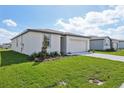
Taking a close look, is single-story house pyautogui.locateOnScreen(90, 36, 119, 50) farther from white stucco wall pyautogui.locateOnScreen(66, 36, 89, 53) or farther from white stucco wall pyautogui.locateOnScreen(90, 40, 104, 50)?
white stucco wall pyautogui.locateOnScreen(66, 36, 89, 53)

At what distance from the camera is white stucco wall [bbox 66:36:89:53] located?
20.1m

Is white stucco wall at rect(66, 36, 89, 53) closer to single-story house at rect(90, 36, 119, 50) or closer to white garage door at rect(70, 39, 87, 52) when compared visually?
white garage door at rect(70, 39, 87, 52)

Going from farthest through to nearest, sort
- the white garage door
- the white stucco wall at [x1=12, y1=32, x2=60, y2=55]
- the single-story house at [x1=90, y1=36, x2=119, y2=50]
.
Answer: the single-story house at [x1=90, y1=36, x2=119, y2=50]
the white garage door
the white stucco wall at [x1=12, y1=32, x2=60, y2=55]

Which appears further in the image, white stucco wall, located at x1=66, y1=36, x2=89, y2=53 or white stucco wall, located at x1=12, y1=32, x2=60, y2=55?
white stucco wall, located at x1=66, y1=36, x2=89, y2=53

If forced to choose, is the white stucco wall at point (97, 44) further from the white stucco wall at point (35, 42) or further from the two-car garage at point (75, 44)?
the white stucco wall at point (35, 42)

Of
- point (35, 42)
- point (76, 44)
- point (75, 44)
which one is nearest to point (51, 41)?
point (35, 42)

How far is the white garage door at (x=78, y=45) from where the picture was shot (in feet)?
69.4

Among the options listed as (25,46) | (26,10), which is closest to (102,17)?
(26,10)

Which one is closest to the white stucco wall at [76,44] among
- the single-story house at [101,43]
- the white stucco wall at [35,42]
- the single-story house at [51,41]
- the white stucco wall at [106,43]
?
→ the single-story house at [51,41]

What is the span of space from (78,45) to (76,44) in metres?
0.57

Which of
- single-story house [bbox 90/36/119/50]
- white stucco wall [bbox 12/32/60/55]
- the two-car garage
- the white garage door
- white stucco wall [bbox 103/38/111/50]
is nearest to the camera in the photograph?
white stucco wall [bbox 12/32/60/55]

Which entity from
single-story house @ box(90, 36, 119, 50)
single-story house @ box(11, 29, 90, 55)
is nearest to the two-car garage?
single-story house @ box(11, 29, 90, 55)
